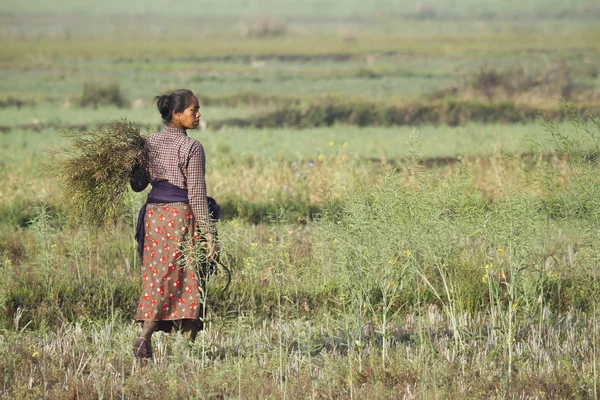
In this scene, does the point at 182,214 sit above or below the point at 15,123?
above

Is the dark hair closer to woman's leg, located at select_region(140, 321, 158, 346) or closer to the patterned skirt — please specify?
the patterned skirt

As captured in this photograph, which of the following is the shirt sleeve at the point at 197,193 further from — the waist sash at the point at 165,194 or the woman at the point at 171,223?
the waist sash at the point at 165,194

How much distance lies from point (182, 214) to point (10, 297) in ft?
7.65

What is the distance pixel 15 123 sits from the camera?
25.5 metres

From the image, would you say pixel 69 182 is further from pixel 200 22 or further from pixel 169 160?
pixel 200 22

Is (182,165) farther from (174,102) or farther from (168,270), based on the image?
(168,270)

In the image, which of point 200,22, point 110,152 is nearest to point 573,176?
point 110,152

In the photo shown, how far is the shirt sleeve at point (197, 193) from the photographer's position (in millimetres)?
7113

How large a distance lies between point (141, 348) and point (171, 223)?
847 millimetres

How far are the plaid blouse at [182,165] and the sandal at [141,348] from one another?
840 millimetres

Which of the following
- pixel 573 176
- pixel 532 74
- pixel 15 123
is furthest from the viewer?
pixel 532 74

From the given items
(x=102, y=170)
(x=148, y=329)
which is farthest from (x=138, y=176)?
(x=148, y=329)

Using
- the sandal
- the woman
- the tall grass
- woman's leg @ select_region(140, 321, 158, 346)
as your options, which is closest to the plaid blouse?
the woman

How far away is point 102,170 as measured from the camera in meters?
7.33
